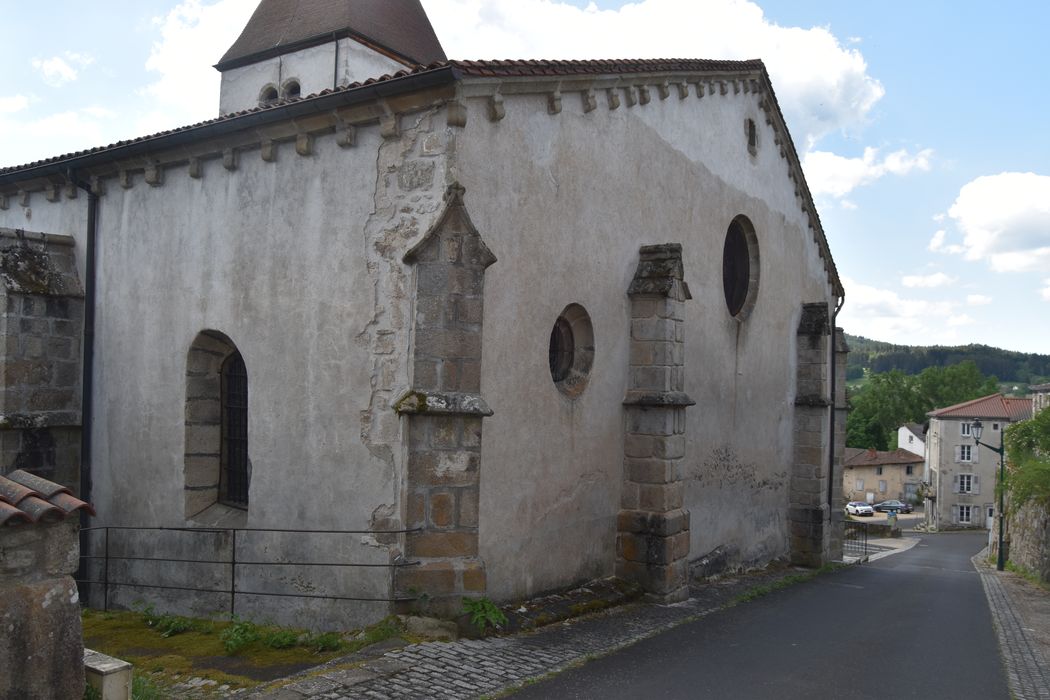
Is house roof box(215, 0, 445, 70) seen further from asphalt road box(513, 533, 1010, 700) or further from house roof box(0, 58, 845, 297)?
asphalt road box(513, 533, 1010, 700)

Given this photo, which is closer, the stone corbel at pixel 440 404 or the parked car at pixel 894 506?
the stone corbel at pixel 440 404

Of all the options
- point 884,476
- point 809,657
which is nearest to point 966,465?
point 884,476

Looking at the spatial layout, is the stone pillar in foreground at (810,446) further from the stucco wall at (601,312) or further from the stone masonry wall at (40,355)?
the stone masonry wall at (40,355)

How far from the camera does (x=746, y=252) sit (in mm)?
14422

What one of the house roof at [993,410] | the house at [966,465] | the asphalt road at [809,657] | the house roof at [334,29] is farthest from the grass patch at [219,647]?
the house roof at [993,410]

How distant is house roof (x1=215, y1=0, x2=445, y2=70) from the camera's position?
15.5m

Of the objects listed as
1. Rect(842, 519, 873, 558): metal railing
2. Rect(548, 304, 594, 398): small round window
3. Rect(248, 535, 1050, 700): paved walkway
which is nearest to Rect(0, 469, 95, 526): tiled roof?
Rect(248, 535, 1050, 700): paved walkway

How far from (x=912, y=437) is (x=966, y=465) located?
2320 cm

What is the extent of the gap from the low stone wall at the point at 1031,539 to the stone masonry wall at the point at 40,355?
784 inches

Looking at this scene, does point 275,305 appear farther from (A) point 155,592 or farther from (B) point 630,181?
(B) point 630,181

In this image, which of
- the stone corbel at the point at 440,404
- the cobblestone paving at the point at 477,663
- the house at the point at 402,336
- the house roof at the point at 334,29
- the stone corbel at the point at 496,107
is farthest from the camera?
the house roof at the point at 334,29

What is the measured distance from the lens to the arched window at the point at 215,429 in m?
9.41

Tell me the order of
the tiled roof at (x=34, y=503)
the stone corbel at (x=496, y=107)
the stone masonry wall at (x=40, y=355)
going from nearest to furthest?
the tiled roof at (x=34, y=503) → the stone corbel at (x=496, y=107) → the stone masonry wall at (x=40, y=355)

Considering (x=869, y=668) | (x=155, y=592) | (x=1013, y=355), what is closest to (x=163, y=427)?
(x=155, y=592)
